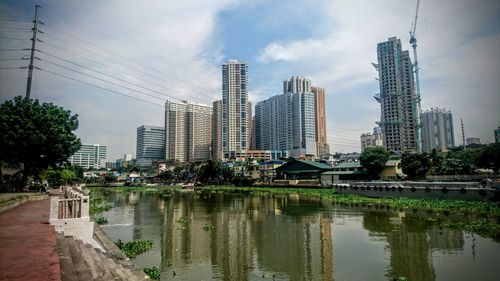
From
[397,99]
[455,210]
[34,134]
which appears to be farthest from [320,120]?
[34,134]

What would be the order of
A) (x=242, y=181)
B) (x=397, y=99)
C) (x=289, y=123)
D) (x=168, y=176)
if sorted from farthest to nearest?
(x=289, y=123) < (x=168, y=176) < (x=397, y=99) < (x=242, y=181)

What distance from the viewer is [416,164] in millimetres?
64812

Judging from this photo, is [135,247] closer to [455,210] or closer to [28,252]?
[28,252]

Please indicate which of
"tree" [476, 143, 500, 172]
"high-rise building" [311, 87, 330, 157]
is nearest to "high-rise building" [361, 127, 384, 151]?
"high-rise building" [311, 87, 330, 157]

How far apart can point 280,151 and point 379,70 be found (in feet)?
197

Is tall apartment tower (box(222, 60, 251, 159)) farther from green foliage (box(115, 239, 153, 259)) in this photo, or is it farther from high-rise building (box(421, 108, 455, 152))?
green foliage (box(115, 239, 153, 259))

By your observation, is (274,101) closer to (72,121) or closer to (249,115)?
(249,115)

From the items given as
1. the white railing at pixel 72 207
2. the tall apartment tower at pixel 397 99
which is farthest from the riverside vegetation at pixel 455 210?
the tall apartment tower at pixel 397 99

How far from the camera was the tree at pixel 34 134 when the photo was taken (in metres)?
35.2

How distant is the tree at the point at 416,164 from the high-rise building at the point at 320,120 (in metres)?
99.3

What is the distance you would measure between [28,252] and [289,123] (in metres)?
157

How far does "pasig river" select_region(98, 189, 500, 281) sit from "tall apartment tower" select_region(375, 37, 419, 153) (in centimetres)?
11709

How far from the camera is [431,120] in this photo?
160000 mm

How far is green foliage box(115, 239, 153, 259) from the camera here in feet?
55.0
